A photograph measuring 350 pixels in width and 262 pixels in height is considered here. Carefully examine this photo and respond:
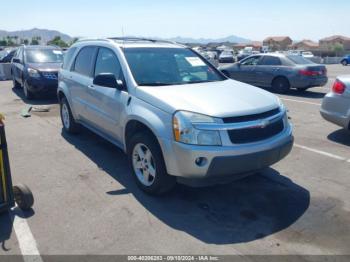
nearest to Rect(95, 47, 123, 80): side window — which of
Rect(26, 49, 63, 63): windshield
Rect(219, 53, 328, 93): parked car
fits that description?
Rect(26, 49, 63, 63): windshield

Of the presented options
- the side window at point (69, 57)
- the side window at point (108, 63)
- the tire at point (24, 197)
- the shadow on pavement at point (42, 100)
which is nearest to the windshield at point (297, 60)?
the shadow on pavement at point (42, 100)

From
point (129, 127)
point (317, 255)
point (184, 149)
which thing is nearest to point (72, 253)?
point (184, 149)

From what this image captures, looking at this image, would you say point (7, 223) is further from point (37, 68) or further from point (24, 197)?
point (37, 68)

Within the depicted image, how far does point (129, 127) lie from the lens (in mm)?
4348

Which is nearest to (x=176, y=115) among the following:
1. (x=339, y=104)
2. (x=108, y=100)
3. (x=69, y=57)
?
(x=108, y=100)

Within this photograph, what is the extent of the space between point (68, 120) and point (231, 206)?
4.00 m

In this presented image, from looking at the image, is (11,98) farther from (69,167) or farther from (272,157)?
(272,157)

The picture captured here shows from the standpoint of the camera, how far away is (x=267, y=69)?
1253 centimetres

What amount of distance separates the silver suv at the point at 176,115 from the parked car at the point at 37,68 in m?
5.11

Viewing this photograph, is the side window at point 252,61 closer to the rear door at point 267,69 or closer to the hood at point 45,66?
the rear door at point 267,69

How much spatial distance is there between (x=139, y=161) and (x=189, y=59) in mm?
1802

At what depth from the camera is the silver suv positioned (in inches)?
139

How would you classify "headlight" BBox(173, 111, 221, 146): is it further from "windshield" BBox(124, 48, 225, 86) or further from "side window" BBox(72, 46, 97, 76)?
"side window" BBox(72, 46, 97, 76)

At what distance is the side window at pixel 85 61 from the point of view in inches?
216
